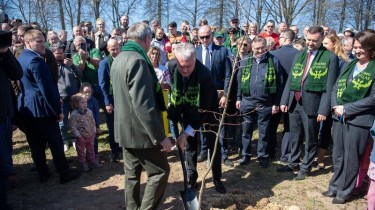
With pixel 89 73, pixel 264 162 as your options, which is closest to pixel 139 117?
pixel 264 162

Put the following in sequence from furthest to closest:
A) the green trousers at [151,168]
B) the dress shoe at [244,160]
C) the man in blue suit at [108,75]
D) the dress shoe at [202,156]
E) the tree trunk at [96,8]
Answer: the tree trunk at [96,8]
the dress shoe at [202,156]
the dress shoe at [244,160]
the man in blue suit at [108,75]
the green trousers at [151,168]

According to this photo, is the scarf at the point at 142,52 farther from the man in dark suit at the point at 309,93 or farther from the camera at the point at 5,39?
the man in dark suit at the point at 309,93

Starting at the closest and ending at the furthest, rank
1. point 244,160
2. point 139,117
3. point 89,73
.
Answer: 1. point 139,117
2. point 244,160
3. point 89,73

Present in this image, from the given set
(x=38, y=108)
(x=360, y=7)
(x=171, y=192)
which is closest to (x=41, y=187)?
(x=38, y=108)

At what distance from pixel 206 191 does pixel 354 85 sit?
7.63 ft

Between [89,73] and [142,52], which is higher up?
[142,52]

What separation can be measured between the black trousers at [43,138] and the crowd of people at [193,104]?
0.01 metres

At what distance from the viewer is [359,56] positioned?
3.72m

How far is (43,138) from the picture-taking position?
465 cm

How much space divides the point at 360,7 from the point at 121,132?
2760 cm

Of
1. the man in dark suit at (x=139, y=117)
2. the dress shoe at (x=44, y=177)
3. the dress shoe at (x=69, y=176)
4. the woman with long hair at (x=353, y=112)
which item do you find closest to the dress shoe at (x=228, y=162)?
the woman with long hair at (x=353, y=112)

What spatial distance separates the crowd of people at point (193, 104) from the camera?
3.15 metres

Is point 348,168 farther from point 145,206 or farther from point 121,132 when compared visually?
point 121,132

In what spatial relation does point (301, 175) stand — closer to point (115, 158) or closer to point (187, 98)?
point (187, 98)
